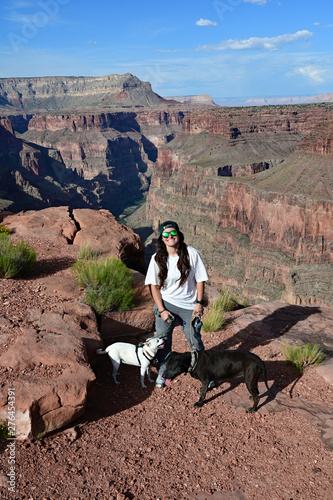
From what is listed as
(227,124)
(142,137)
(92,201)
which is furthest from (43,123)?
(227,124)

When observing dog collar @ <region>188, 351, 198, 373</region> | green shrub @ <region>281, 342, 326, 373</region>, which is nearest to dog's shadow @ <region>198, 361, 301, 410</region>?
green shrub @ <region>281, 342, 326, 373</region>

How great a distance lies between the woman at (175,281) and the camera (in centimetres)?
552

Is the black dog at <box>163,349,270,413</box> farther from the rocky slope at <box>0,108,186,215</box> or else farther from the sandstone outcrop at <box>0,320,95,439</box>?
the rocky slope at <box>0,108,186,215</box>

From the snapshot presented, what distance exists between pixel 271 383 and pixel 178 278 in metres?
2.68

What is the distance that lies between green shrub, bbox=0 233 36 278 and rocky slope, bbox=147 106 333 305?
43.0 m

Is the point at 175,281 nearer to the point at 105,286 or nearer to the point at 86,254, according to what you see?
the point at 105,286

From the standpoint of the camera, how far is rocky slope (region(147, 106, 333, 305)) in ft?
164

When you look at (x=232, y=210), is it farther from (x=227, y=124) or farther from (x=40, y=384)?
(x=40, y=384)

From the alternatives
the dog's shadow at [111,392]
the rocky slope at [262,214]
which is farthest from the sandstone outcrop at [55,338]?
the rocky slope at [262,214]

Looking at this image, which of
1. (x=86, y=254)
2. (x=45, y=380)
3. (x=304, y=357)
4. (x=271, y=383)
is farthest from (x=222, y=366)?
(x=86, y=254)

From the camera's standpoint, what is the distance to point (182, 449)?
15.3 feet

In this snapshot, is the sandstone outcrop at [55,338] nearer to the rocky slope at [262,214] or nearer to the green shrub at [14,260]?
the green shrub at [14,260]

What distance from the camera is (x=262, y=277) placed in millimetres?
55719

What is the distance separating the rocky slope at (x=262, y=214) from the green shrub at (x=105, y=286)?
42.1 metres
